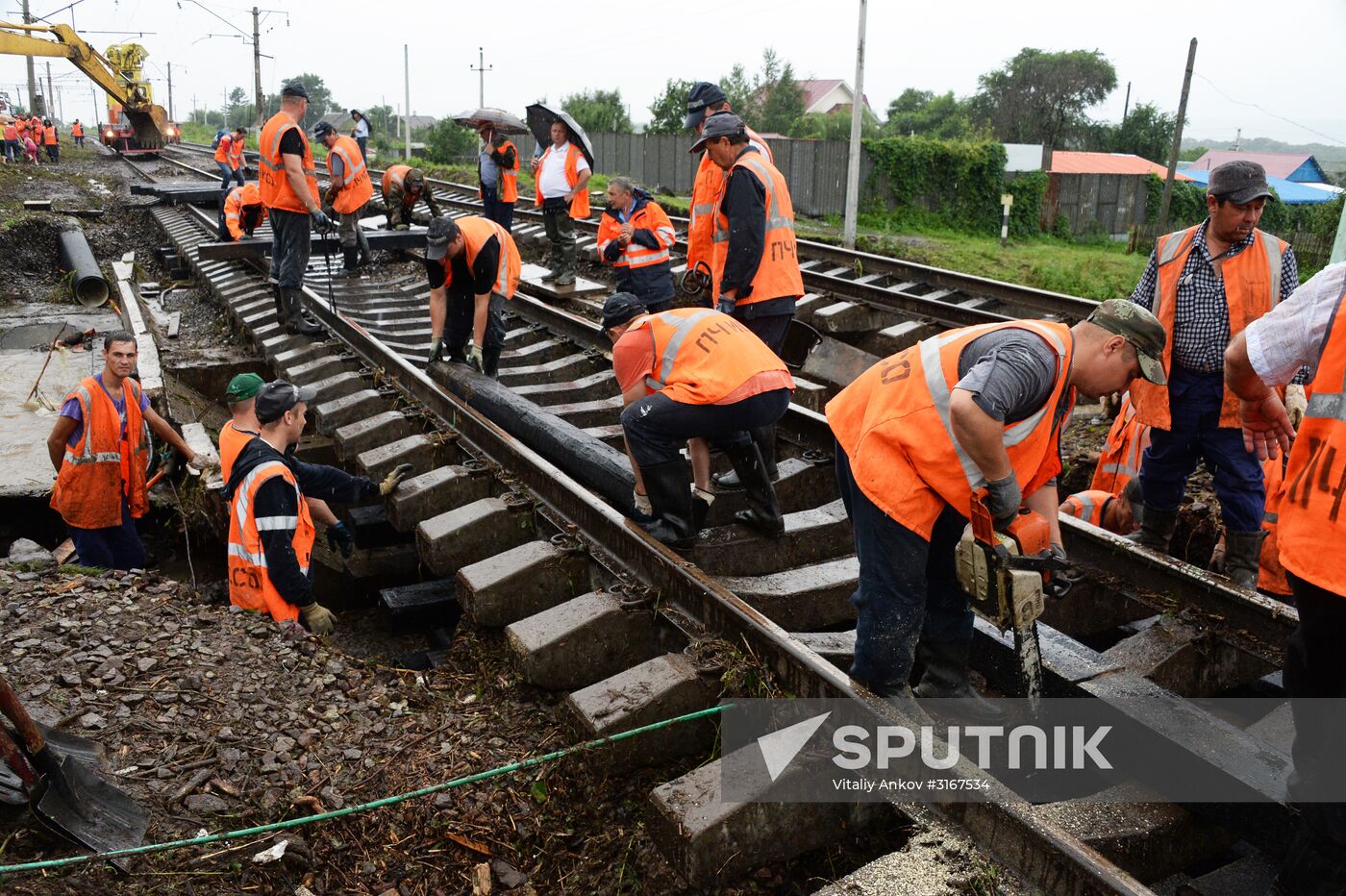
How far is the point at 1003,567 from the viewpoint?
118 inches

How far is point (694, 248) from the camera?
21.1 feet

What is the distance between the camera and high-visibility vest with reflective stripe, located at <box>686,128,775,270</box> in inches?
232

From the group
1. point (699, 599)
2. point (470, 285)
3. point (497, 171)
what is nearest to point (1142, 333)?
point (699, 599)

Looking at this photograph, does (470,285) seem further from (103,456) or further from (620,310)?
(620,310)

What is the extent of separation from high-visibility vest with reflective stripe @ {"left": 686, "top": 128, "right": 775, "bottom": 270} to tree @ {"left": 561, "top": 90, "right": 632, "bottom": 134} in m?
32.5

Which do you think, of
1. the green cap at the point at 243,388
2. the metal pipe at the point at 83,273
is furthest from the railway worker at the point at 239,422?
the metal pipe at the point at 83,273

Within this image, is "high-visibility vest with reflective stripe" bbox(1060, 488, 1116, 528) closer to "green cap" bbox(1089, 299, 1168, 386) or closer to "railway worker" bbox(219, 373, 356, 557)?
"green cap" bbox(1089, 299, 1168, 386)

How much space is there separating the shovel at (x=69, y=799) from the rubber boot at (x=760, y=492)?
2789mm

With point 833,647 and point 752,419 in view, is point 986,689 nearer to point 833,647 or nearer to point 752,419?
point 833,647

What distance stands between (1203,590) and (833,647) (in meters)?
1.61

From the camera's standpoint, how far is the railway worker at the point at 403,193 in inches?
494

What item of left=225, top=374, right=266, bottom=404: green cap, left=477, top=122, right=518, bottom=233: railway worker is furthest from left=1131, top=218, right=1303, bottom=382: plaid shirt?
left=477, top=122, right=518, bottom=233: railway worker

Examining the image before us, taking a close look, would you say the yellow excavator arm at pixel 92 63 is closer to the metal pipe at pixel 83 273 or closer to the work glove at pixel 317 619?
the metal pipe at pixel 83 273

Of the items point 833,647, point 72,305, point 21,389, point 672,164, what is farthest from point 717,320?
point 672,164
